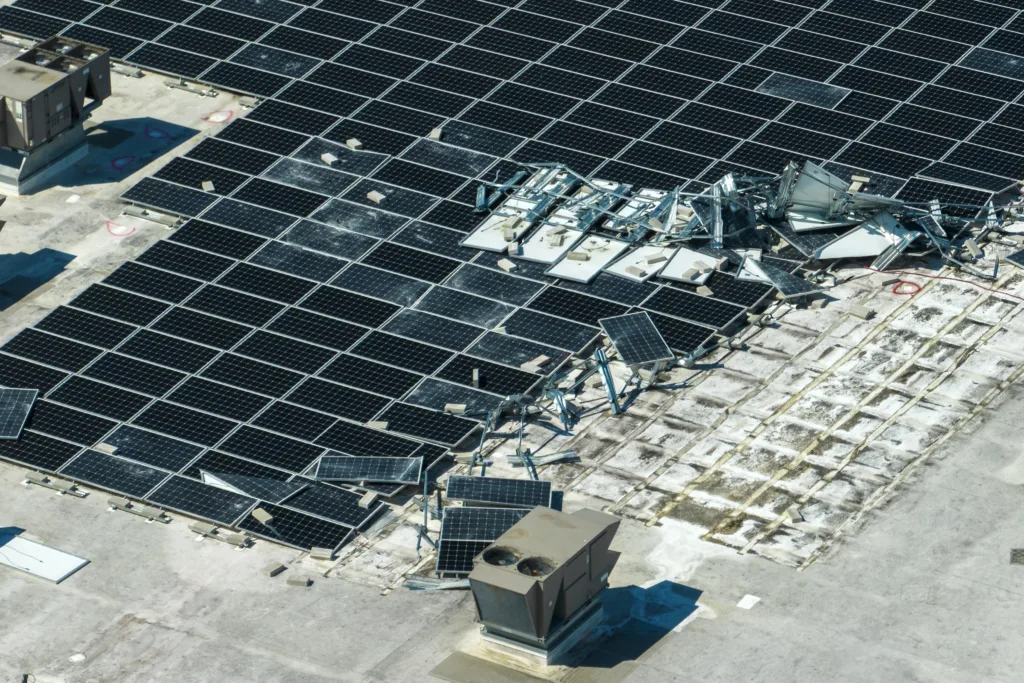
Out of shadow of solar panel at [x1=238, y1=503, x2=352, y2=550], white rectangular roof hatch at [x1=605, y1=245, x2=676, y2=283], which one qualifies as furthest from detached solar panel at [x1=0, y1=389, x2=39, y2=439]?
white rectangular roof hatch at [x1=605, y1=245, x2=676, y2=283]

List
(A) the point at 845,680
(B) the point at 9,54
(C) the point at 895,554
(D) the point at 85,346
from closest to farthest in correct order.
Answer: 1. (A) the point at 845,680
2. (C) the point at 895,554
3. (D) the point at 85,346
4. (B) the point at 9,54

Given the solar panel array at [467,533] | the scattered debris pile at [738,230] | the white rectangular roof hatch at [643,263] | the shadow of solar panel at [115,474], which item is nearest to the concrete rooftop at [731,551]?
the shadow of solar panel at [115,474]

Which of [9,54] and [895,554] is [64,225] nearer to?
[9,54]

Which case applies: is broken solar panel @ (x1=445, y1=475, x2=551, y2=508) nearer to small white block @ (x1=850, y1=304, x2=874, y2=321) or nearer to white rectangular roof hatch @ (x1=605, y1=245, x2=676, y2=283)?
white rectangular roof hatch @ (x1=605, y1=245, x2=676, y2=283)

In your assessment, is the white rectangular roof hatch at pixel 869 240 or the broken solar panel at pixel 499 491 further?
the white rectangular roof hatch at pixel 869 240

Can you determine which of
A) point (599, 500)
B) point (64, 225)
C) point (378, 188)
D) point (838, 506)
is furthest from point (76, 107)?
point (838, 506)

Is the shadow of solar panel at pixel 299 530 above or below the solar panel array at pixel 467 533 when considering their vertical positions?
below

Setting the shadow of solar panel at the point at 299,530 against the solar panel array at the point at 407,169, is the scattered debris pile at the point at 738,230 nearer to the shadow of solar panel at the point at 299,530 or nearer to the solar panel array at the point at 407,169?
the solar panel array at the point at 407,169
